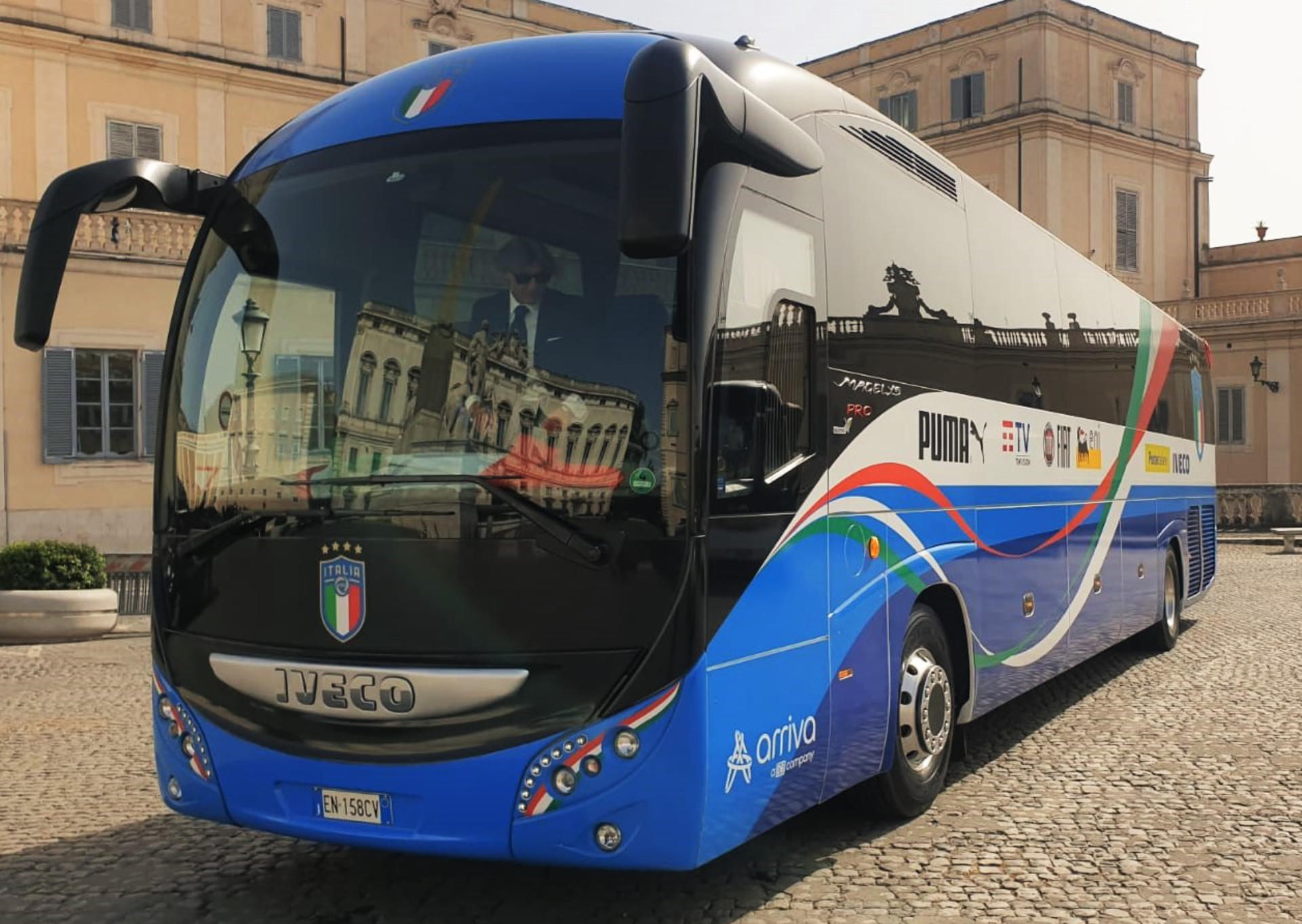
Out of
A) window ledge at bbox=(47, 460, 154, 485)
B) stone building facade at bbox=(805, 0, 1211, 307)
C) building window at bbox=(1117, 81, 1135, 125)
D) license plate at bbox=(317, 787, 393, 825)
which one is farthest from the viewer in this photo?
building window at bbox=(1117, 81, 1135, 125)

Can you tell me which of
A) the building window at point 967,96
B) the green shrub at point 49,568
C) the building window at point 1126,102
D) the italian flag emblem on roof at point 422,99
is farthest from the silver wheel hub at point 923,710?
the building window at point 1126,102

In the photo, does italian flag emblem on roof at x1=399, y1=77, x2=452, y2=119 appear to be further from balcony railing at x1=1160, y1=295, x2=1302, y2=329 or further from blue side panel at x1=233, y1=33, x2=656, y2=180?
balcony railing at x1=1160, y1=295, x2=1302, y2=329

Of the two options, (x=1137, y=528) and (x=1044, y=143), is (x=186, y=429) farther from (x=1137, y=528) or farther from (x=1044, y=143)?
(x=1044, y=143)

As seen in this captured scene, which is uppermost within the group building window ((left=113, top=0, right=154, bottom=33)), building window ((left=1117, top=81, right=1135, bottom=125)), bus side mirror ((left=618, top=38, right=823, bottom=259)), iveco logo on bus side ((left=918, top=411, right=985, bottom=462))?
building window ((left=1117, top=81, right=1135, bottom=125))

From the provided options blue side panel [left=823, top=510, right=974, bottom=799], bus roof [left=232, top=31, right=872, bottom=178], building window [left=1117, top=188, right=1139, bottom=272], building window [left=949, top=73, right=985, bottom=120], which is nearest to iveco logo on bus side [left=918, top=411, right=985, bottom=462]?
blue side panel [left=823, top=510, right=974, bottom=799]

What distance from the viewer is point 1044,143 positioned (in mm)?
39188

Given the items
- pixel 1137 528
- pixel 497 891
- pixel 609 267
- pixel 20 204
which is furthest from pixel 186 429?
pixel 20 204

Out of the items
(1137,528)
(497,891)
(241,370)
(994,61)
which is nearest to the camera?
(241,370)

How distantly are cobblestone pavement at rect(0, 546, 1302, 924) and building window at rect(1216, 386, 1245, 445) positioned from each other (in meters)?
32.1

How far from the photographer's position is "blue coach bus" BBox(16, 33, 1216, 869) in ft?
14.5

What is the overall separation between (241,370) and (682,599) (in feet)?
6.03

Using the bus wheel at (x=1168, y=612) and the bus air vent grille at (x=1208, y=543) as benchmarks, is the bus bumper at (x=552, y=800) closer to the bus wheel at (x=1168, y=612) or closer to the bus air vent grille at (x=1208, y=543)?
the bus wheel at (x=1168, y=612)

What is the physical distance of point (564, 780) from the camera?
440cm

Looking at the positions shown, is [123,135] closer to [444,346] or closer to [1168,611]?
[1168,611]
